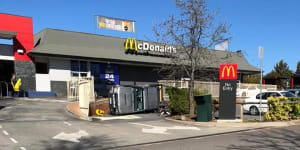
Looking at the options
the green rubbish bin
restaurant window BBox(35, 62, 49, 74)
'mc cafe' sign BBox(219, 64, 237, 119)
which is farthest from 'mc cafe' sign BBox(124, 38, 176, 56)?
'mc cafe' sign BBox(219, 64, 237, 119)

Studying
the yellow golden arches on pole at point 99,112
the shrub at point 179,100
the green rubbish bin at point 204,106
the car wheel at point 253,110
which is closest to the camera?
the green rubbish bin at point 204,106

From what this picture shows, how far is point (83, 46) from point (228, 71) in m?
17.1

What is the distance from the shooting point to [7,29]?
1998 centimetres

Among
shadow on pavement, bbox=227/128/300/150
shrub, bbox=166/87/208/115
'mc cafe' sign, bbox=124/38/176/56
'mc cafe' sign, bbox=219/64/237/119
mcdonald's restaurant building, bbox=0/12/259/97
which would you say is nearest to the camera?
shadow on pavement, bbox=227/128/300/150

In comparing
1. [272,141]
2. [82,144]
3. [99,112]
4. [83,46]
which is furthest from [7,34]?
[272,141]

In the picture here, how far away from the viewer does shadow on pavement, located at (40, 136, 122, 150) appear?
6725 millimetres

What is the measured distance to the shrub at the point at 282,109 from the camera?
35.7 feet

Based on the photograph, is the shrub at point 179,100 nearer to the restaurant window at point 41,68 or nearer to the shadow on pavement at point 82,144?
the shadow on pavement at point 82,144

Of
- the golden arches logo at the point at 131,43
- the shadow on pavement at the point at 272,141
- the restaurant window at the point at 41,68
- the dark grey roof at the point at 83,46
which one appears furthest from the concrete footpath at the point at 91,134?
the golden arches logo at the point at 131,43

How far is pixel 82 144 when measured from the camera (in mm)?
7176

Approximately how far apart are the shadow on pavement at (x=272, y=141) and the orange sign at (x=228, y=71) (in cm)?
299

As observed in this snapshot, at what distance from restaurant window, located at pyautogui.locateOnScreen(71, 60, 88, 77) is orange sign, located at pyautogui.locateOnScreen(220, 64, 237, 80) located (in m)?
16.4

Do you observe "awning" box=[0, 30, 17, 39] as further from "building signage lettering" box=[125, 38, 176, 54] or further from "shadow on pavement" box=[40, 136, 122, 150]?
"shadow on pavement" box=[40, 136, 122, 150]

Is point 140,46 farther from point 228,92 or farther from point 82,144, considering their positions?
point 82,144
